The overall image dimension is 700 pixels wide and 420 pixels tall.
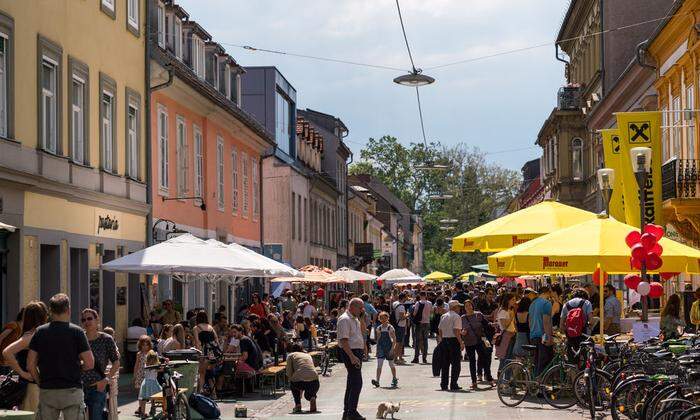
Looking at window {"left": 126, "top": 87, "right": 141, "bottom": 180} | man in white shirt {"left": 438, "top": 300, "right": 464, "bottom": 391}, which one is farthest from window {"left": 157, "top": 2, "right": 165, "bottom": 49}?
man in white shirt {"left": 438, "top": 300, "right": 464, "bottom": 391}

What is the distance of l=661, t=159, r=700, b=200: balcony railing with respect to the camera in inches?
1143

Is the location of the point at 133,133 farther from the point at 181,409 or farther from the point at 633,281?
the point at 181,409

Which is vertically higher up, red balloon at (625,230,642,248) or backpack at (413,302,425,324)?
red balloon at (625,230,642,248)

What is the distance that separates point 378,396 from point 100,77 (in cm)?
862

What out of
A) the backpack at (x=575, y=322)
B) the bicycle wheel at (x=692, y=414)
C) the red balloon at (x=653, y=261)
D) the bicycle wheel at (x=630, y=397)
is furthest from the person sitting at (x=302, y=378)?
the bicycle wheel at (x=692, y=414)

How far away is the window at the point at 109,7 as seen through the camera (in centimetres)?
2561

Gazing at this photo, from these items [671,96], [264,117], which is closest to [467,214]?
[264,117]

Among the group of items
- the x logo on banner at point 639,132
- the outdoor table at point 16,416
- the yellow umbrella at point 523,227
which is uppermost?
the x logo on banner at point 639,132

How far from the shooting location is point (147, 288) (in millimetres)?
28859

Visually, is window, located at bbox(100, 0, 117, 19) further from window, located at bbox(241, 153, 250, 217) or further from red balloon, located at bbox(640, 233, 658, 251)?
window, located at bbox(241, 153, 250, 217)

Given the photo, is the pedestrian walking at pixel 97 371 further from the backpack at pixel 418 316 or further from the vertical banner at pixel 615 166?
the backpack at pixel 418 316

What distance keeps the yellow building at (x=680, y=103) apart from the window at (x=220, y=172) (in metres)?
12.4

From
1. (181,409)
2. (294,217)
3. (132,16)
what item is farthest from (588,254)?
(294,217)

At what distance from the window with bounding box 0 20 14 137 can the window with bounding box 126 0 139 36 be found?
26.7ft
